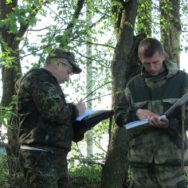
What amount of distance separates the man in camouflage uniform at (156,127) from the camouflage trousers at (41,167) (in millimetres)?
761

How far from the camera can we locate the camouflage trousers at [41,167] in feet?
14.8

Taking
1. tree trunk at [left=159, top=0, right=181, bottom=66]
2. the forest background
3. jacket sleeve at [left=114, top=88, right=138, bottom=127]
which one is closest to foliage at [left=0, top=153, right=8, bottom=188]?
the forest background

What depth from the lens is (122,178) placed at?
24.9ft

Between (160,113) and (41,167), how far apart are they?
4.14ft

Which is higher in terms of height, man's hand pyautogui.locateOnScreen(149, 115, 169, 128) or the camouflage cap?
the camouflage cap

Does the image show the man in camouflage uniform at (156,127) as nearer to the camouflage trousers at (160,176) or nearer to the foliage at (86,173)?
the camouflage trousers at (160,176)

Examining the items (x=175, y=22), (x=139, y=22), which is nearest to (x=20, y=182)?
(x=139, y=22)

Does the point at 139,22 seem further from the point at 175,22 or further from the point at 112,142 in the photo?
the point at 112,142

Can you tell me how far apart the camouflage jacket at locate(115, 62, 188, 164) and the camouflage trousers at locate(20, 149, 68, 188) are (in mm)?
756

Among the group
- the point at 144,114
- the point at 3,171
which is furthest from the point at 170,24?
the point at 144,114

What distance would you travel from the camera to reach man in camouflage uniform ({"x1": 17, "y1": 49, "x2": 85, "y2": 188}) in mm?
4426

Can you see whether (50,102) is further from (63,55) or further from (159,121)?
(159,121)

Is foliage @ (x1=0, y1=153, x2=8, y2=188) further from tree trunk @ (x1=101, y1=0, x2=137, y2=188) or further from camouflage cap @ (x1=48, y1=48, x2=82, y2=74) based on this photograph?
camouflage cap @ (x1=48, y1=48, x2=82, y2=74)

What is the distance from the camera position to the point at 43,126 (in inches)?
177
